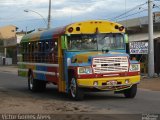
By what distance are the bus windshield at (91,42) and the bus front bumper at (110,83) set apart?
1.57 meters

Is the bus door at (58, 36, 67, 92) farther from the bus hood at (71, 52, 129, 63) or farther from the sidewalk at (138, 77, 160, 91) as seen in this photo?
the sidewalk at (138, 77, 160, 91)

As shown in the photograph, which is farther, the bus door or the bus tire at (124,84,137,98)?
the bus door

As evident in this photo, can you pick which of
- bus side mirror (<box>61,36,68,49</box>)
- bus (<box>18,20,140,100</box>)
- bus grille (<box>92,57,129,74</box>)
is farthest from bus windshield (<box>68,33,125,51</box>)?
bus grille (<box>92,57,129,74</box>)

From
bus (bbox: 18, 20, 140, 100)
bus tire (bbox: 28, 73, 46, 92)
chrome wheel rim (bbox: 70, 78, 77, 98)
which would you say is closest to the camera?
bus (bbox: 18, 20, 140, 100)

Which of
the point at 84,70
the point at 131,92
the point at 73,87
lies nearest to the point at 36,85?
the point at 73,87

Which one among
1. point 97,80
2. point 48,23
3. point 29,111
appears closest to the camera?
point 29,111

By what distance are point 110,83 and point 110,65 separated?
616 mm

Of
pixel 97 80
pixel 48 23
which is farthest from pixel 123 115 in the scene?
pixel 48 23

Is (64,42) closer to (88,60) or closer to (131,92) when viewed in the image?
(88,60)

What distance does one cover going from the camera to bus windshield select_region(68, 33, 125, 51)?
1767 centimetres

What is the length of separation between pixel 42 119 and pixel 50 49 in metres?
7.49

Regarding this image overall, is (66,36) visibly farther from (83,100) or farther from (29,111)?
(29,111)

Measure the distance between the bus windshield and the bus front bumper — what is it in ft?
5.16

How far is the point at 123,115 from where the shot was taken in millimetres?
12789
